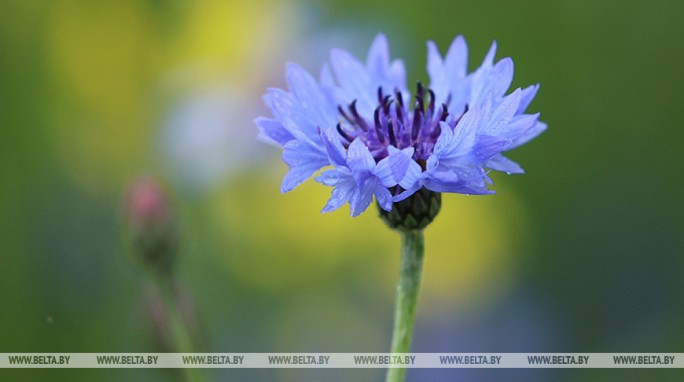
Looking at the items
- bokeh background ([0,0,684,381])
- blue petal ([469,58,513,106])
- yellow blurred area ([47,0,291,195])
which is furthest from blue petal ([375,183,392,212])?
yellow blurred area ([47,0,291,195])

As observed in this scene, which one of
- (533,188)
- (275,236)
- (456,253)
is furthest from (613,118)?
(275,236)

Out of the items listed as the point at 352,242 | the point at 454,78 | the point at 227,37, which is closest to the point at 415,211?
the point at 454,78

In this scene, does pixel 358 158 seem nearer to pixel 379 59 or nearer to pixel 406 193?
pixel 406 193

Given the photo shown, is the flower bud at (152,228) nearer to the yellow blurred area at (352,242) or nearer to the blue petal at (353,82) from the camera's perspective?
the blue petal at (353,82)

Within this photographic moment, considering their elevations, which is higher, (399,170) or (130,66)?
(399,170)

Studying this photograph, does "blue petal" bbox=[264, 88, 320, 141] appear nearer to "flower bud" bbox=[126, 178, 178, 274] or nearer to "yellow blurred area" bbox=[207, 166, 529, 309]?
"flower bud" bbox=[126, 178, 178, 274]
